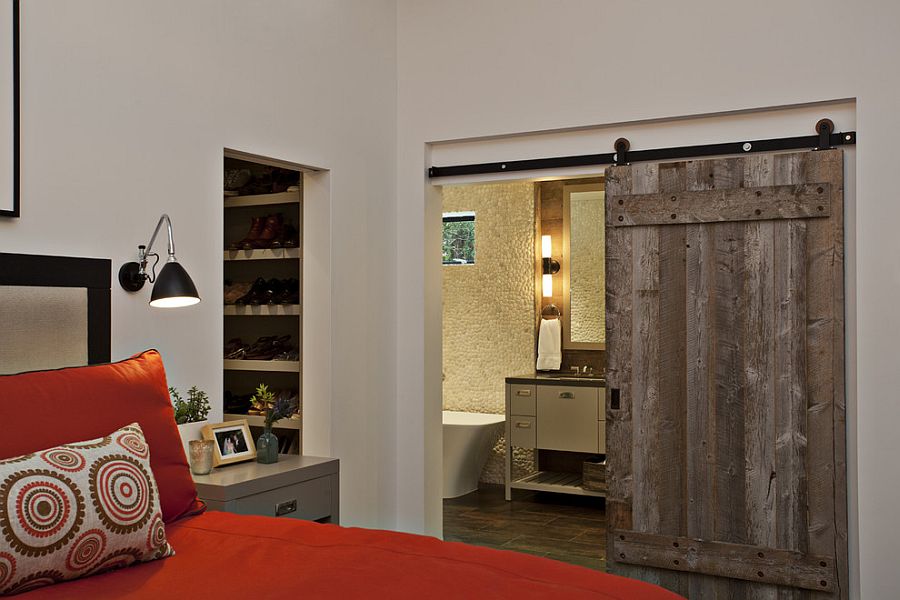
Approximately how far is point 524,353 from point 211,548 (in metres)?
4.49

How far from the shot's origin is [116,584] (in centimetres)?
188

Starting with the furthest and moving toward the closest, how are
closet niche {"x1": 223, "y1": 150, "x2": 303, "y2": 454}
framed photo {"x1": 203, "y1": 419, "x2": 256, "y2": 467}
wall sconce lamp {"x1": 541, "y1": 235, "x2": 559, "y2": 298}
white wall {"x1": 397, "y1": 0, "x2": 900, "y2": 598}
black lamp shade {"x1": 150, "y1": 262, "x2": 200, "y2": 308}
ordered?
wall sconce lamp {"x1": 541, "y1": 235, "x2": 559, "y2": 298}
closet niche {"x1": 223, "y1": 150, "x2": 303, "y2": 454}
white wall {"x1": 397, "y1": 0, "x2": 900, "y2": 598}
framed photo {"x1": 203, "y1": 419, "x2": 256, "y2": 467}
black lamp shade {"x1": 150, "y1": 262, "x2": 200, "y2": 308}

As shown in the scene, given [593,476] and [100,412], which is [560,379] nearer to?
[593,476]

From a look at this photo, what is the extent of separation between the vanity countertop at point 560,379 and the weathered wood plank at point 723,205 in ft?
6.50

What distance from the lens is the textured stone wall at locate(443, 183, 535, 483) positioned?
6.49 metres

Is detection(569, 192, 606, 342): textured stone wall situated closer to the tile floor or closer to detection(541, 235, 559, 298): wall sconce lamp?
detection(541, 235, 559, 298): wall sconce lamp

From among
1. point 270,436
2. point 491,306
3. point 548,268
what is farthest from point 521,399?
point 270,436

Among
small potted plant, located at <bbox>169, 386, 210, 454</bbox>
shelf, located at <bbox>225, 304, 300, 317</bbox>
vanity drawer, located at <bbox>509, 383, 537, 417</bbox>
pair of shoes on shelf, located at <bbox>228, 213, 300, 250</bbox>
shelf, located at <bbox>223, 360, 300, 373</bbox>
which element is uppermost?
pair of shoes on shelf, located at <bbox>228, 213, 300, 250</bbox>

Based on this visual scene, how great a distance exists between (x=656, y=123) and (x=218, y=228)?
206 cm

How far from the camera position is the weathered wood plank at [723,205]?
3596 mm

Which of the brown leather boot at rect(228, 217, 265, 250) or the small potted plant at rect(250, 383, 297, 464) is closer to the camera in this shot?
the small potted plant at rect(250, 383, 297, 464)

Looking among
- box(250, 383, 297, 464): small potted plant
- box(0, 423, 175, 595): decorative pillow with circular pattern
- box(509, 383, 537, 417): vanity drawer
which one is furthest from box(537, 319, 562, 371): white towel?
box(0, 423, 175, 595): decorative pillow with circular pattern

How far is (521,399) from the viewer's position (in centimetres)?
606

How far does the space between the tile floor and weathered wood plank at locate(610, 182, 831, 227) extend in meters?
1.90
